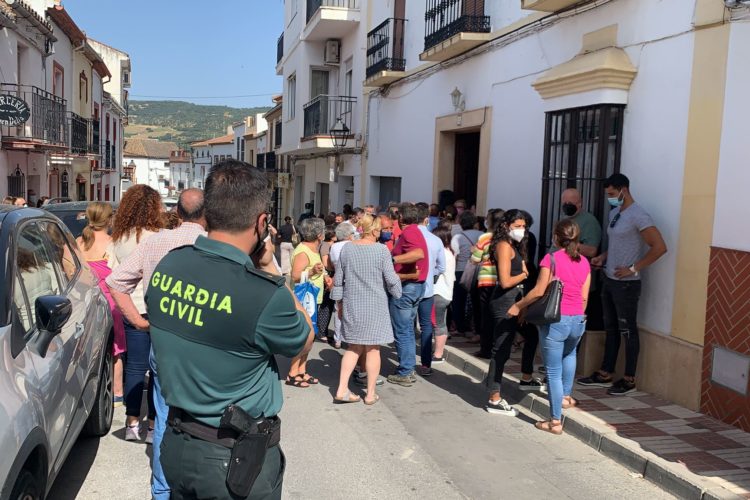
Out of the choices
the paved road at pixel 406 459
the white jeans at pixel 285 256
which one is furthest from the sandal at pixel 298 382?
the white jeans at pixel 285 256

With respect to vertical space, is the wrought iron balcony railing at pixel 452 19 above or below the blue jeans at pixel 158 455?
above

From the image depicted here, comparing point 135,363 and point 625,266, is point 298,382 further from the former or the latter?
point 625,266

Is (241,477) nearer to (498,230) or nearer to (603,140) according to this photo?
(498,230)

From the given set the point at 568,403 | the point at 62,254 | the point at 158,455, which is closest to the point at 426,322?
the point at 568,403

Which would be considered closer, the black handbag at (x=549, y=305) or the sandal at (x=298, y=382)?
the black handbag at (x=549, y=305)

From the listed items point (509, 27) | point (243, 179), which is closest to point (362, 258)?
point (243, 179)

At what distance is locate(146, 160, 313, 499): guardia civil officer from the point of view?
7.55 ft

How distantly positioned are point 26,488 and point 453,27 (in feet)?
32.3

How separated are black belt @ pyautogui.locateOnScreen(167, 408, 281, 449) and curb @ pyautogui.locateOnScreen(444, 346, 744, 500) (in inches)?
126

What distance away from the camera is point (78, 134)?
2288 centimetres

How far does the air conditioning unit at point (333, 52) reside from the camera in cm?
1947

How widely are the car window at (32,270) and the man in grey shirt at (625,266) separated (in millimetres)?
4764

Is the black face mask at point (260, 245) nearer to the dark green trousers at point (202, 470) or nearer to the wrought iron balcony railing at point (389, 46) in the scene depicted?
the dark green trousers at point (202, 470)

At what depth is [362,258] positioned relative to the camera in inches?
246
